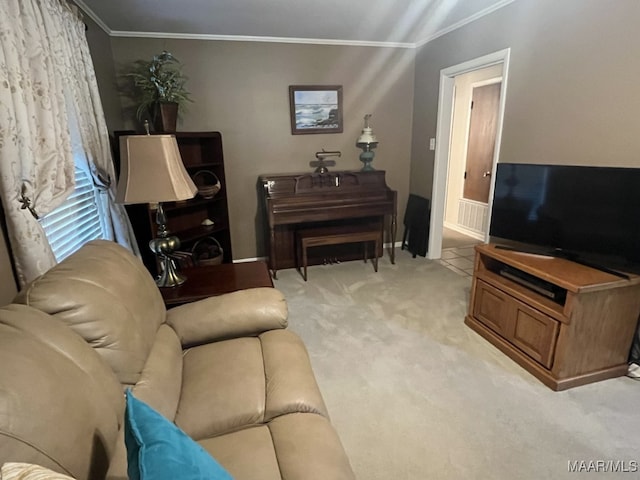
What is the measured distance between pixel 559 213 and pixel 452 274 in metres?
1.55

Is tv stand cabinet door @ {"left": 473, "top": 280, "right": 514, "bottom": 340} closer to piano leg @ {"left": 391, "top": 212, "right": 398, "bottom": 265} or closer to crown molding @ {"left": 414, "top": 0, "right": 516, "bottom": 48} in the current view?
piano leg @ {"left": 391, "top": 212, "right": 398, "bottom": 265}

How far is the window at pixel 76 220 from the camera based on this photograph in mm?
1807

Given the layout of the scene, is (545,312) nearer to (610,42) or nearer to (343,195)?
(610,42)

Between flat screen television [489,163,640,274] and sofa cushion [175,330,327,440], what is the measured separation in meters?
1.78

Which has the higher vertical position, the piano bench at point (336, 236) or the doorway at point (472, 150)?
the doorway at point (472, 150)

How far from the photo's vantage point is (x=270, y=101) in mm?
3738

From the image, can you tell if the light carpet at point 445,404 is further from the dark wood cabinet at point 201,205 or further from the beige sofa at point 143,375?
the dark wood cabinet at point 201,205

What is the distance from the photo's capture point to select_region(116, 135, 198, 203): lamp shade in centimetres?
167

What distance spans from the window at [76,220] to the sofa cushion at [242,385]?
97 centimetres

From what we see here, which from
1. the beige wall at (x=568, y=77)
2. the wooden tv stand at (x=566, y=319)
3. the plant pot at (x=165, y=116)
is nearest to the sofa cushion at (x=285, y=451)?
the wooden tv stand at (x=566, y=319)

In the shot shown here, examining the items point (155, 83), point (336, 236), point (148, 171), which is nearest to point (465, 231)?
point (336, 236)

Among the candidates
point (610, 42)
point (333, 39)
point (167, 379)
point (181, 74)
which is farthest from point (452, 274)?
point (181, 74)

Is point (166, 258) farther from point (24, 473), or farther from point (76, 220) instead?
point (24, 473)

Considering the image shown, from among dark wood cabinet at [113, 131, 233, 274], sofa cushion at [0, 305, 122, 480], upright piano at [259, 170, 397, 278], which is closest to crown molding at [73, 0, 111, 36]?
dark wood cabinet at [113, 131, 233, 274]
